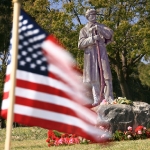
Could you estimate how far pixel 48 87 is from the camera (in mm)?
3910

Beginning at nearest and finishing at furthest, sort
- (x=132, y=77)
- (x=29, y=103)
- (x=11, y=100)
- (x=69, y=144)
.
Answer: (x=11, y=100) < (x=29, y=103) < (x=69, y=144) < (x=132, y=77)

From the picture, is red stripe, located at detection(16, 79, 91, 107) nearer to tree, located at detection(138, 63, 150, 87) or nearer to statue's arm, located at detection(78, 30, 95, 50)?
statue's arm, located at detection(78, 30, 95, 50)

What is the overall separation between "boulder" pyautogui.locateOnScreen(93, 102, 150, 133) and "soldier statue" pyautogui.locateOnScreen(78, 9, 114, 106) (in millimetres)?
1205

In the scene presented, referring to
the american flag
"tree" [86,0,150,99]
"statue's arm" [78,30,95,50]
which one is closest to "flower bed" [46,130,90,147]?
"statue's arm" [78,30,95,50]

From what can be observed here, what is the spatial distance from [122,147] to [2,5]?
2719cm

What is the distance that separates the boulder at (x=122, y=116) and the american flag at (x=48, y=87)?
8209 mm

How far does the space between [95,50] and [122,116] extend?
2.43m

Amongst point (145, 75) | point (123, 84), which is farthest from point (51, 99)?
point (145, 75)

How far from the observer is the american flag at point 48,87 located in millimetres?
3854

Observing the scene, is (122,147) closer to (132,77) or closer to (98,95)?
(98,95)

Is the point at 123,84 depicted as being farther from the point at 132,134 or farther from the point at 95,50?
the point at 132,134

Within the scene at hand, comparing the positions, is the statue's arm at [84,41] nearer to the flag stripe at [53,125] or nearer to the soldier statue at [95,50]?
the soldier statue at [95,50]

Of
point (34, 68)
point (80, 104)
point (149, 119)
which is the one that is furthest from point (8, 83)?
point (149, 119)

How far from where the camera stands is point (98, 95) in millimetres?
14203
